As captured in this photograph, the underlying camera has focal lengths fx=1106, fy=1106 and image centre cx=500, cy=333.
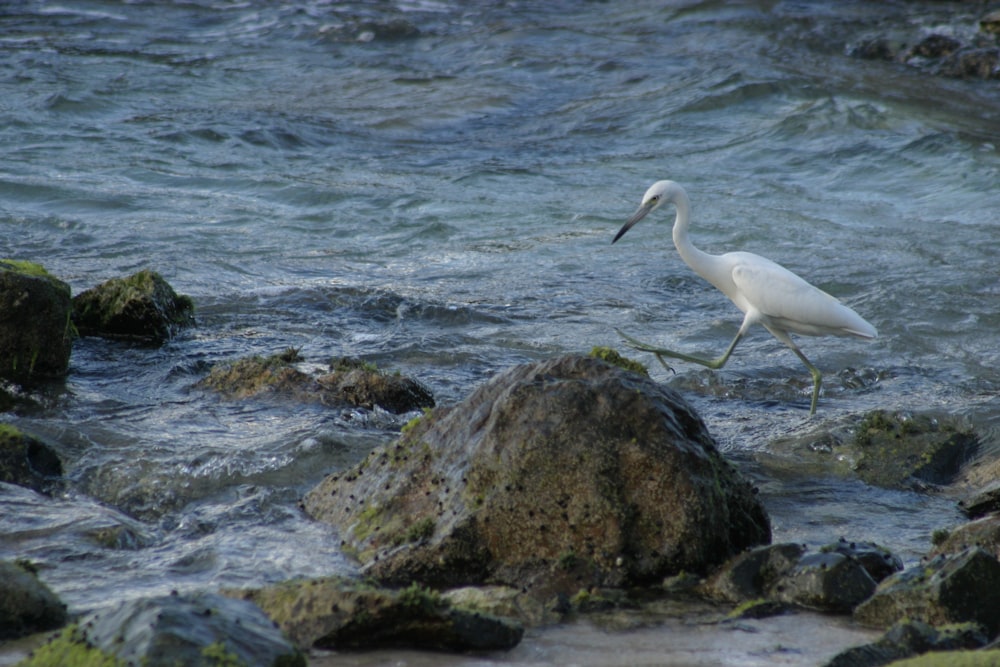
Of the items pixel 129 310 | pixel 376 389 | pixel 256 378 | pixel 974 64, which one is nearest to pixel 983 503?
pixel 376 389

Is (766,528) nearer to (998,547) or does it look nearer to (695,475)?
(695,475)

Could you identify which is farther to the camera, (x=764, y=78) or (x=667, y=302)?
(x=764, y=78)

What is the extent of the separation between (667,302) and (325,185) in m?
4.23

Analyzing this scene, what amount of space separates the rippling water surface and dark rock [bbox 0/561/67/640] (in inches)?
10.2

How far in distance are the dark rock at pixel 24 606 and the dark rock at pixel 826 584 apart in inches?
84.9

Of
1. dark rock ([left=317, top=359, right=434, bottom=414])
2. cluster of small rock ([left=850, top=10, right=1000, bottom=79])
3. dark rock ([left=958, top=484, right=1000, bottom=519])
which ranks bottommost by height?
dark rock ([left=958, top=484, right=1000, bottom=519])

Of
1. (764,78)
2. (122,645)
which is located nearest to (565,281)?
(122,645)

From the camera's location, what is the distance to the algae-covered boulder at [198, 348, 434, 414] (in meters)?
5.56

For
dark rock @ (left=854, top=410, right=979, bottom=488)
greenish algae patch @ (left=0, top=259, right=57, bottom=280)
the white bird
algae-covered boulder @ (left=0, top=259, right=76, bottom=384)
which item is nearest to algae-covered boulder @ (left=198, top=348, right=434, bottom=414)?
algae-covered boulder @ (left=0, top=259, right=76, bottom=384)

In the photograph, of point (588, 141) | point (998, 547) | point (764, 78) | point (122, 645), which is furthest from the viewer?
point (764, 78)

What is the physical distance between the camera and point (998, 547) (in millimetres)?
3650

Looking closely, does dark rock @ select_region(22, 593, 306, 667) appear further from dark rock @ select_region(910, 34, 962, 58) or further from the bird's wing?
dark rock @ select_region(910, 34, 962, 58)

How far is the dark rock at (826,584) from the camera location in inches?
135

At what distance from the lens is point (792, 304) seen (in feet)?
21.9
